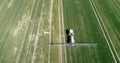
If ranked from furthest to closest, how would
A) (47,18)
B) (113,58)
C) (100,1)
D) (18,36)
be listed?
(100,1) → (47,18) → (18,36) → (113,58)

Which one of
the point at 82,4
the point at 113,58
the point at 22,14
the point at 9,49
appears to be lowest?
the point at 113,58

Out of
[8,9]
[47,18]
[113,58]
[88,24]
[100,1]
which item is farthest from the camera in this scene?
[100,1]

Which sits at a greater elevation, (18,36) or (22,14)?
(22,14)

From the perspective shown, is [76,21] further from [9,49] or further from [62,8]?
[9,49]

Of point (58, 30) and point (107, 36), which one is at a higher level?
point (58, 30)

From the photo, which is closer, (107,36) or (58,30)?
(107,36)

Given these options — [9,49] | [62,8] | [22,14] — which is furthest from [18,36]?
[62,8]

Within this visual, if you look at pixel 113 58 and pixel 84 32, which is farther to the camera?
pixel 84 32

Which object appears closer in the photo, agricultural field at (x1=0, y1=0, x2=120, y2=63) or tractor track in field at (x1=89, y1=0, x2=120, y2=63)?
agricultural field at (x1=0, y1=0, x2=120, y2=63)
